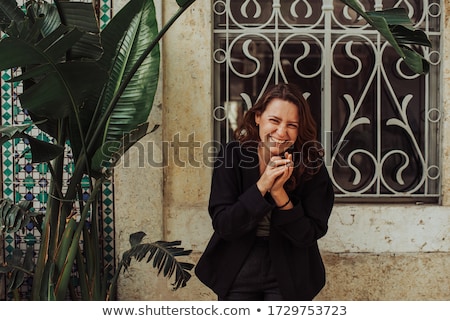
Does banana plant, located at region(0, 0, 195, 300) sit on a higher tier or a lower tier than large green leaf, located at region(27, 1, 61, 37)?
lower


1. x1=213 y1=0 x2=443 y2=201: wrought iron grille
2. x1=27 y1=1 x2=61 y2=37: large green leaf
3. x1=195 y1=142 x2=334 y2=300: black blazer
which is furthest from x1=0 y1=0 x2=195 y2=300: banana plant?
x1=213 y1=0 x2=443 y2=201: wrought iron grille

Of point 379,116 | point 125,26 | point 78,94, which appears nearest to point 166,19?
point 125,26

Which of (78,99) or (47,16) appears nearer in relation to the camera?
(78,99)

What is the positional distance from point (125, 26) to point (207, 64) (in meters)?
0.75

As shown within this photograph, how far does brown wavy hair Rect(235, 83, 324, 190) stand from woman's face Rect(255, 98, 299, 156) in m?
0.02

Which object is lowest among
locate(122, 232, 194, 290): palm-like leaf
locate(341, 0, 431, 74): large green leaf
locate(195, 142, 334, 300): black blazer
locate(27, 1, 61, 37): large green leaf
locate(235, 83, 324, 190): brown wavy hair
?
locate(122, 232, 194, 290): palm-like leaf

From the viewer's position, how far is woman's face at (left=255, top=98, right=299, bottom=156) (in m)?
2.60

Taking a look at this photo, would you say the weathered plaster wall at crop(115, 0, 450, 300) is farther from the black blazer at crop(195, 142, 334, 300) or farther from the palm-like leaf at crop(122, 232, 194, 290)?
the black blazer at crop(195, 142, 334, 300)

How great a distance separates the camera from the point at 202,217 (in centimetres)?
382

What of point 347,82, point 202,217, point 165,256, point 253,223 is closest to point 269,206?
point 253,223

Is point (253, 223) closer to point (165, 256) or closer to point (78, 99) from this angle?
point (165, 256)

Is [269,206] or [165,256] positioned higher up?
[269,206]

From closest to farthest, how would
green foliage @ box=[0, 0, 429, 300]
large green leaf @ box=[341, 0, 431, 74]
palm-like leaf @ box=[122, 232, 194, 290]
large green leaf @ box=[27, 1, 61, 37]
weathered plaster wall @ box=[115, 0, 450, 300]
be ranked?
large green leaf @ box=[341, 0, 431, 74] → green foliage @ box=[0, 0, 429, 300] → large green leaf @ box=[27, 1, 61, 37] → palm-like leaf @ box=[122, 232, 194, 290] → weathered plaster wall @ box=[115, 0, 450, 300]

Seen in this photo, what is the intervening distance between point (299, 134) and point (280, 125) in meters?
0.11
